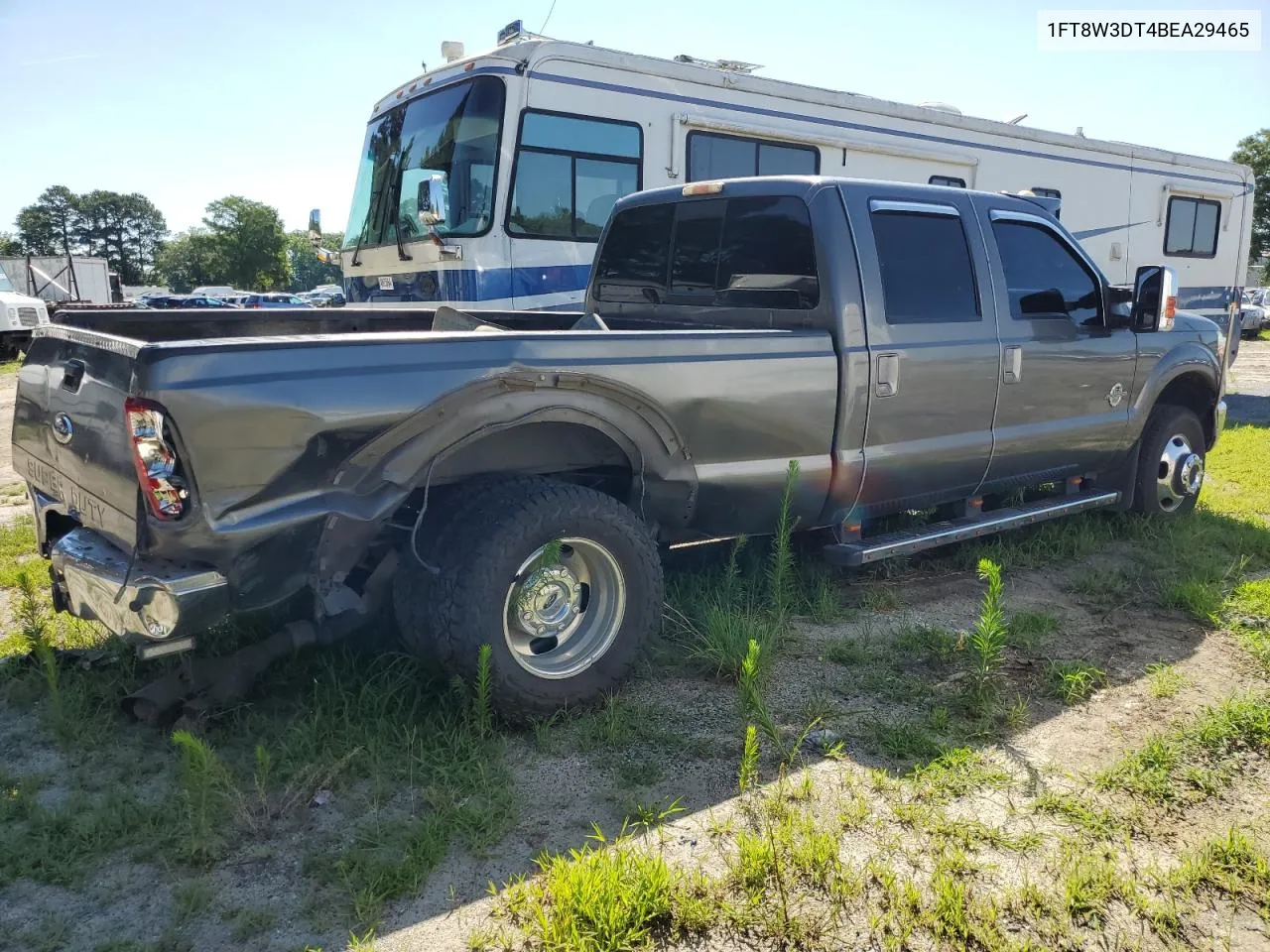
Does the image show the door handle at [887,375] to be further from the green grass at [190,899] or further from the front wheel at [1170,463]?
the green grass at [190,899]

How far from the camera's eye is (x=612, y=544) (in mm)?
3477

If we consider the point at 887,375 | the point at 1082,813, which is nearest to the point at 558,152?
the point at 887,375

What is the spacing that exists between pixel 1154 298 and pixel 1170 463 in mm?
1350

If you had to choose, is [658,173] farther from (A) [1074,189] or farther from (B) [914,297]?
(A) [1074,189]

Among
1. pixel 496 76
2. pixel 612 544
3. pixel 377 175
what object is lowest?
pixel 612 544

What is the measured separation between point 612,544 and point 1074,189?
10.9 m

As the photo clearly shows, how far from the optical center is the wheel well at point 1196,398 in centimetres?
607

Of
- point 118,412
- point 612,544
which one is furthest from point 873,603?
point 118,412

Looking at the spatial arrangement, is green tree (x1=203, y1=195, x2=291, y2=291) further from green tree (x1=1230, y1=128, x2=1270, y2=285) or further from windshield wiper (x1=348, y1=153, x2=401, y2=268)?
windshield wiper (x1=348, y1=153, x2=401, y2=268)

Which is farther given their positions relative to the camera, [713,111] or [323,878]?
A: [713,111]

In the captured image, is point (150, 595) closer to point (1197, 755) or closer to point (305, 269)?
point (1197, 755)

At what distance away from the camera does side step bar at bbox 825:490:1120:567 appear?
4.29 m

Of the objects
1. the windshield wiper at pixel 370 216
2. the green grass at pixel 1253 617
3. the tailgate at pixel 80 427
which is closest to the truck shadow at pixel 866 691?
the green grass at pixel 1253 617

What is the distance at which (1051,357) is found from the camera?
497cm
